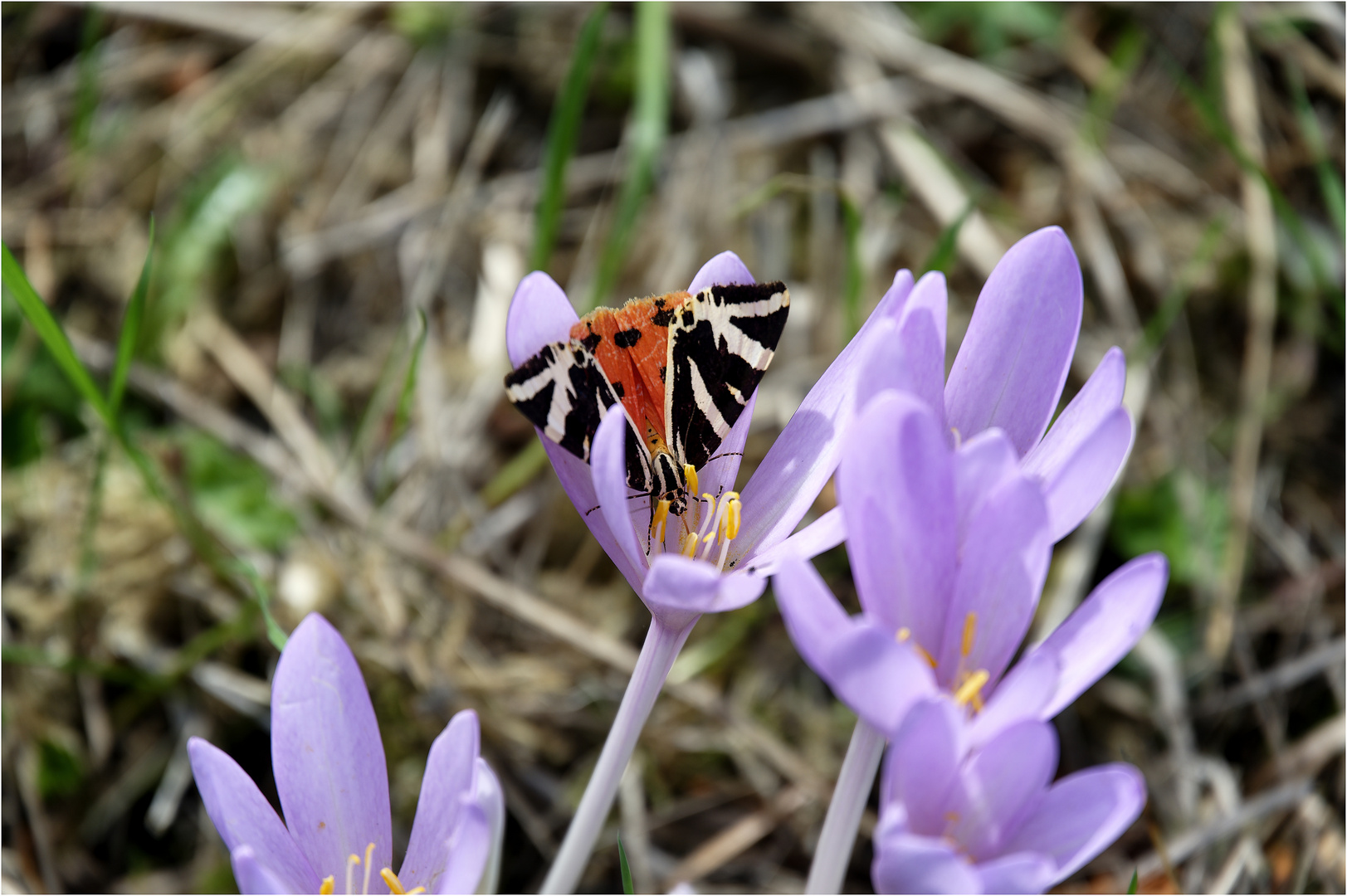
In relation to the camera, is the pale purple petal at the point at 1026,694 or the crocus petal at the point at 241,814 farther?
the crocus petal at the point at 241,814

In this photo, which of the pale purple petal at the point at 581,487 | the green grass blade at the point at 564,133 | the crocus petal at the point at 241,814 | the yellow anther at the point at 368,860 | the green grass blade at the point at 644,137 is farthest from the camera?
the green grass blade at the point at 644,137

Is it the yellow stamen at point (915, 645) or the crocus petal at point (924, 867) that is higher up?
the yellow stamen at point (915, 645)

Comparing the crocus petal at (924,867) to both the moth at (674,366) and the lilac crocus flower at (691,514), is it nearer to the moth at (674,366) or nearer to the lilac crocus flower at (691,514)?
the lilac crocus flower at (691,514)

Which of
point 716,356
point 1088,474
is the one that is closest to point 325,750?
point 716,356

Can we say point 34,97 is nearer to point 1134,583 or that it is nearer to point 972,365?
point 972,365

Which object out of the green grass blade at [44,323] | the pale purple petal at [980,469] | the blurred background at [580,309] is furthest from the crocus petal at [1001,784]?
the green grass blade at [44,323]

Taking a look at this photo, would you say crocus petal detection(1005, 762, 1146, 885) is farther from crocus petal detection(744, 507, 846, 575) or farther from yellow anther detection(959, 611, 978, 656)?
crocus petal detection(744, 507, 846, 575)

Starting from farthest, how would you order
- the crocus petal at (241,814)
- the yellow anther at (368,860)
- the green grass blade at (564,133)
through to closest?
the green grass blade at (564,133) < the yellow anther at (368,860) < the crocus petal at (241,814)
